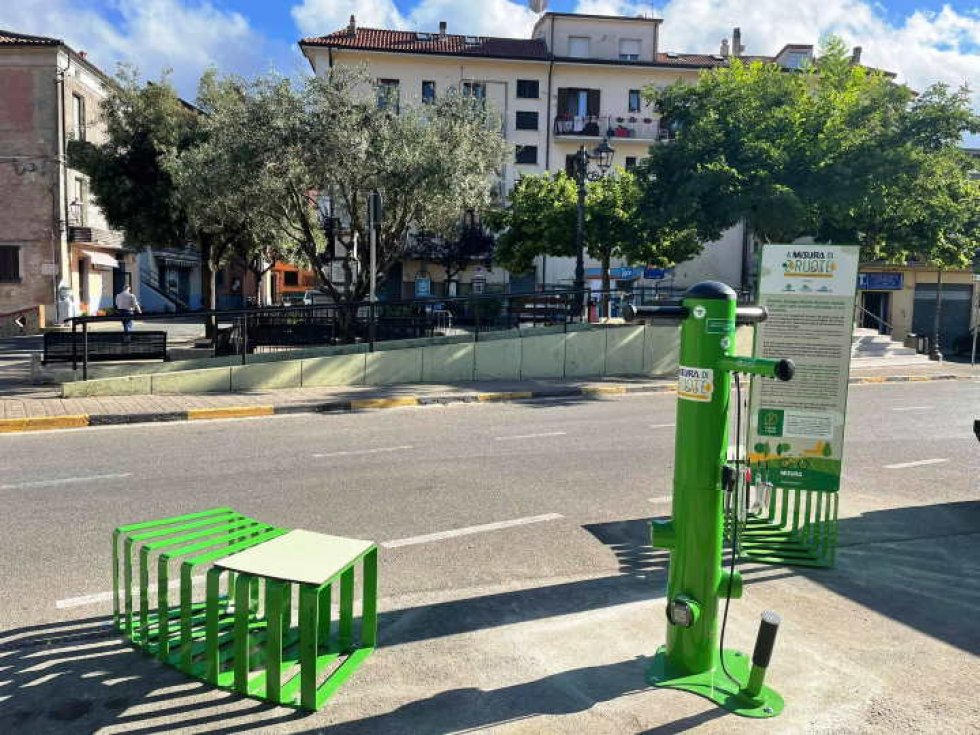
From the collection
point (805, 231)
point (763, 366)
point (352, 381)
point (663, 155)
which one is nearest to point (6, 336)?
point (352, 381)

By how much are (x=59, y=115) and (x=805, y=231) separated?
89.3 feet

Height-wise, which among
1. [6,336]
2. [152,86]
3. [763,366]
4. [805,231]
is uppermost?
[152,86]

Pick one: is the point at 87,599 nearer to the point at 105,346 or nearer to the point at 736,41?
the point at 105,346

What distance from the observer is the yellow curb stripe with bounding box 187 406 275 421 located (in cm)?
1227

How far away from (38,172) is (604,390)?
1013 inches

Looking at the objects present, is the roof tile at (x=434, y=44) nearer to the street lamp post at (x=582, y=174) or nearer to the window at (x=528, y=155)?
the window at (x=528, y=155)

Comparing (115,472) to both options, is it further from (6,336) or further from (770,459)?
(6,336)

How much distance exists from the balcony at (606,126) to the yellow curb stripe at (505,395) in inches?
1202

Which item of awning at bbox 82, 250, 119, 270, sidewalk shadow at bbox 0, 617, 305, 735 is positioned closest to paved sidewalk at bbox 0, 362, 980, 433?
sidewalk shadow at bbox 0, 617, 305, 735

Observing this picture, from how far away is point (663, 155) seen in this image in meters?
19.3

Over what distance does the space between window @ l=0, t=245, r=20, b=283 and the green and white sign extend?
107ft

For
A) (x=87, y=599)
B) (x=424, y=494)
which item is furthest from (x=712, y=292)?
(x=424, y=494)

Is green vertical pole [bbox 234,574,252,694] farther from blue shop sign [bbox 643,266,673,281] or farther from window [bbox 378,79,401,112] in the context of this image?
blue shop sign [bbox 643,266,673,281]

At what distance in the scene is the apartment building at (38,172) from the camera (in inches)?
1193
